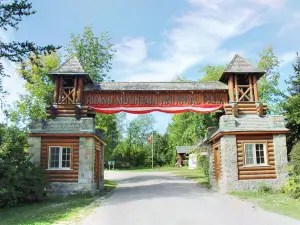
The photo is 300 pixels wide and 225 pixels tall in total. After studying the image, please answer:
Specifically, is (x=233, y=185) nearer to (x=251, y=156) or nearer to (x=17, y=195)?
(x=251, y=156)

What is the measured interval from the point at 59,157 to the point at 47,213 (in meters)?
5.37

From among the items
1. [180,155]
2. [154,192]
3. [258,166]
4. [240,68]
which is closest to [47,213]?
[154,192]

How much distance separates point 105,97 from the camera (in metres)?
16.8

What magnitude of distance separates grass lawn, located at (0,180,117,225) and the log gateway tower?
2.58m

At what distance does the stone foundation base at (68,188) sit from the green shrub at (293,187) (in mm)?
8997

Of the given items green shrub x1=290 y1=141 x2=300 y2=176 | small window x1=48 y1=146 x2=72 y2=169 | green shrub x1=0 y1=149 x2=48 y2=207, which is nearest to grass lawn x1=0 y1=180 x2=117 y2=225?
green shrub x1=0 y1=149 x2=48 y2=207

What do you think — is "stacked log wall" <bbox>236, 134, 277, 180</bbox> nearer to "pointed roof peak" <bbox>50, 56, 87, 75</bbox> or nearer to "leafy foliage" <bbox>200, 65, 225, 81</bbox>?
"pointed roof peak" <bbox>50, 56, 87, 75</bbox>

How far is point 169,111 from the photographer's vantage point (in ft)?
54.5

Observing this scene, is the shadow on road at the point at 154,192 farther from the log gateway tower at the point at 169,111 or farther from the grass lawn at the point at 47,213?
the grass lawn at the point at 47,213

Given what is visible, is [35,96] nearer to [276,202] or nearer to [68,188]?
[68,188]

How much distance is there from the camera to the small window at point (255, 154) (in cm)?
1524

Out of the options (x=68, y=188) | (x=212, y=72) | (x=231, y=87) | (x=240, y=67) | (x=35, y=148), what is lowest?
(x=68, y=188)

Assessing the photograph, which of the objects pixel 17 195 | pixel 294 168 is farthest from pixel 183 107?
pixel 17 195

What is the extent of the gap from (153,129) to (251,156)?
2338 inches
